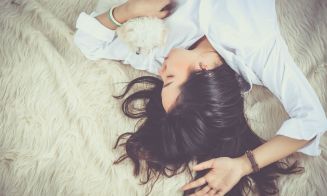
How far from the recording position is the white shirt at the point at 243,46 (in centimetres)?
103

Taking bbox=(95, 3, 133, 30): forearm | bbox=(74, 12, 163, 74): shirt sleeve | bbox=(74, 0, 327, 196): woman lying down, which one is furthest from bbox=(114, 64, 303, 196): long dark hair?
bbox=(95, 3, 133, 30): forearm

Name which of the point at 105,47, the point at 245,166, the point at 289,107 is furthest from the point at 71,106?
the point at 289,107

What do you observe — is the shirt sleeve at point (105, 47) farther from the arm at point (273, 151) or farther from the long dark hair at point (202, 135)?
the arm at point (273, 151)

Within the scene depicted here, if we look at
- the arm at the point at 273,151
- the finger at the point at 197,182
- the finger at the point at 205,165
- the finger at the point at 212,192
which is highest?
the arm at the point at 273,151

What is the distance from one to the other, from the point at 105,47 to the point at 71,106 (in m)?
0.25

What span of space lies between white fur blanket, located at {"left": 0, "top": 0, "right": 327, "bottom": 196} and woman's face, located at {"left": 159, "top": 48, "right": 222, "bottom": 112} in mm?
213

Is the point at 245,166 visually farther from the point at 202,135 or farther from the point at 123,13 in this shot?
the point at 123,13

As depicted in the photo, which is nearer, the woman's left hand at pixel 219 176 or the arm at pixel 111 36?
the woman's left hand at pixel 219 176

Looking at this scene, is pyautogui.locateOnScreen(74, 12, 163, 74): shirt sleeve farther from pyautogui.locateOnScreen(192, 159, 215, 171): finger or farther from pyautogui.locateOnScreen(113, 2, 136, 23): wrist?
pyautogui.locateOnScreen(192, 159, 215, 171): finger

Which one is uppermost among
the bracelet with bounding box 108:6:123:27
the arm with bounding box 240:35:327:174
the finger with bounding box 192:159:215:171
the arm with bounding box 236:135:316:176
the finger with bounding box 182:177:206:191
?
the bracelet with bounding box 108:6:123:27

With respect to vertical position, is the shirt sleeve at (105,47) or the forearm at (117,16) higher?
the forearm at (117,16)

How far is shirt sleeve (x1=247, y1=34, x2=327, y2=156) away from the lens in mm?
996

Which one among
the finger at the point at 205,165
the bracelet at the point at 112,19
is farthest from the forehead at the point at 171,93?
the bracelet at the point at 112,19

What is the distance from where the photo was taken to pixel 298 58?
120 centimetres
